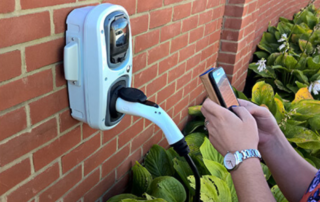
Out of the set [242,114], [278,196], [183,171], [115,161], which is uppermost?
[242,114]

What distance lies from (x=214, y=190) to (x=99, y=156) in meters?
0.64

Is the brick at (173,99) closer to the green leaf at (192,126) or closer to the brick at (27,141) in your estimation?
the green leaf at (192,126)

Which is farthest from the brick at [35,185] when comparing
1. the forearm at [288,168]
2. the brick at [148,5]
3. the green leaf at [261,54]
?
the green leaf at [261,54]

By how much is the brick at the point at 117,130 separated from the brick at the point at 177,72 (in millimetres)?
489

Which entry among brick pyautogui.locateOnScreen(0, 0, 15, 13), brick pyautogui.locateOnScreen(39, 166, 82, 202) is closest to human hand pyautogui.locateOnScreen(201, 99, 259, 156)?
brick pyautogui.locateOnScreen(39, 166, 82, 202)

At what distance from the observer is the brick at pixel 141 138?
6.02 ft

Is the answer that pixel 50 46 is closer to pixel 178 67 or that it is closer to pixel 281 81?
pixel 178 67

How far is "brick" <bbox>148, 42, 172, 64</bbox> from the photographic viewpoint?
5.71 feet

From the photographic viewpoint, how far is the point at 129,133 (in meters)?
1.75

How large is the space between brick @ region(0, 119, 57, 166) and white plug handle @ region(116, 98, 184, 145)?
0.83 feet

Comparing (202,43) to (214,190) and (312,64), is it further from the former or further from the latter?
(312,64)

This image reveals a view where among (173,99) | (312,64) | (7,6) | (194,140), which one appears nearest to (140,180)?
(173,99)

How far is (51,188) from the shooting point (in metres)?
1.27

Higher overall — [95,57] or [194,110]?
[95,57]
